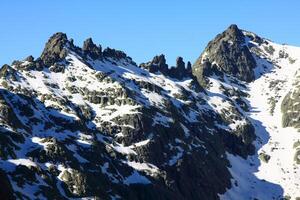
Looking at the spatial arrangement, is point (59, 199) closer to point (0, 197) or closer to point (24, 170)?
point (24, 170)

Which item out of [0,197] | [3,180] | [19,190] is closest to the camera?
[0,197]

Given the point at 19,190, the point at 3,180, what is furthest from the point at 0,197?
the point at 19,190

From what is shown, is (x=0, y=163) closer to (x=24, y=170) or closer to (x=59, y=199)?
(x=24, y=170)

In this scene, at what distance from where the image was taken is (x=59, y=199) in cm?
19462

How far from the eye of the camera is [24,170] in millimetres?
199875

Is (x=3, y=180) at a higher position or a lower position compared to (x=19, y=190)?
lower

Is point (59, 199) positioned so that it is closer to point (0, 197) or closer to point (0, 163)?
point (0, 163)

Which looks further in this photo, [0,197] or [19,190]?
[19,190]

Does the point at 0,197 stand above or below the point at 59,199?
below

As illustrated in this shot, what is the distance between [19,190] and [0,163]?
1411cm

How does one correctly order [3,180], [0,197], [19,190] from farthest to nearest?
[19,190] → [3,180] → [0,197]

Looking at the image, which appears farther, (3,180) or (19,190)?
(19,190)

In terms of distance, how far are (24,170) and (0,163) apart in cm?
801

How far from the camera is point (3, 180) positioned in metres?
109
